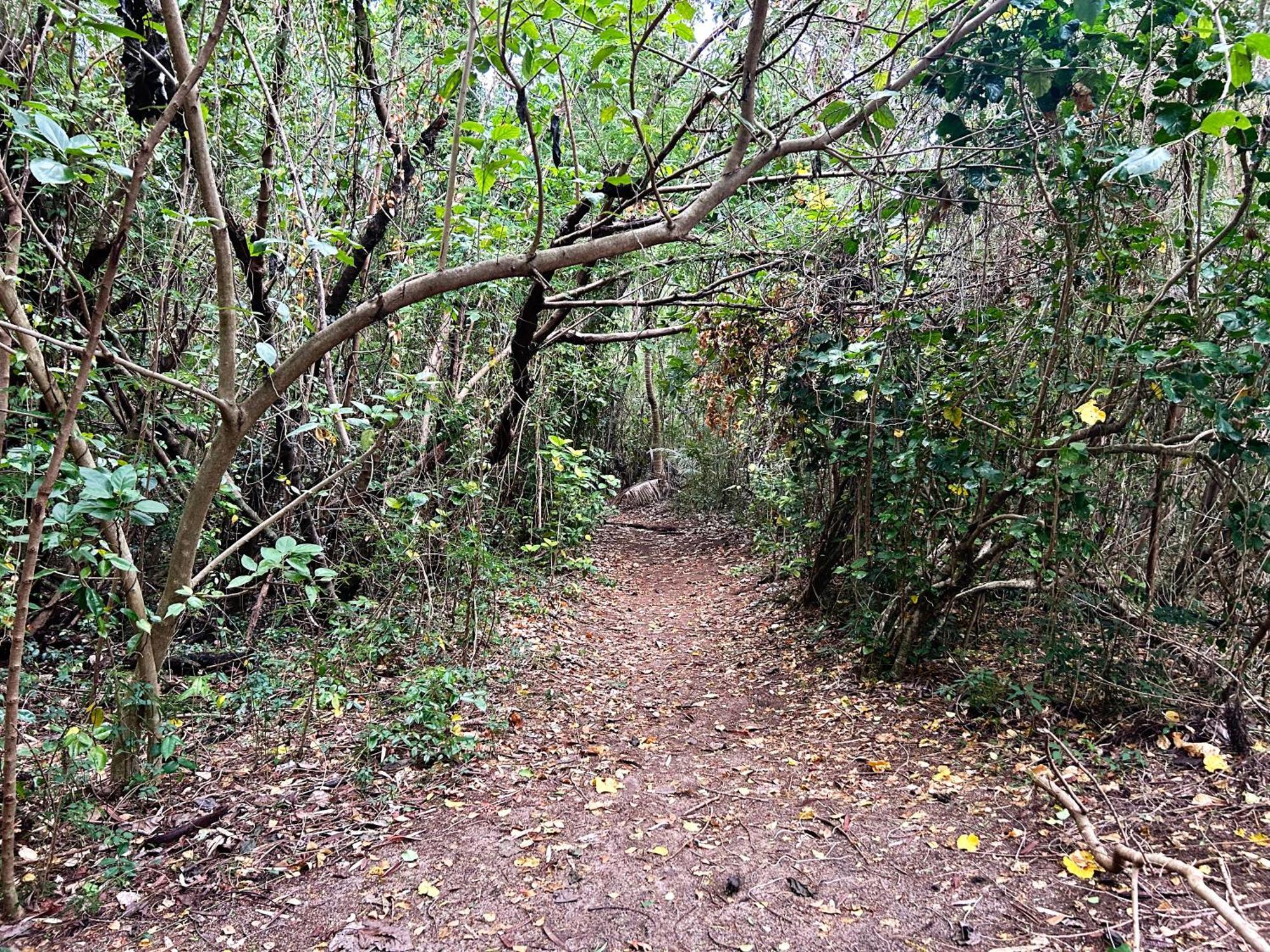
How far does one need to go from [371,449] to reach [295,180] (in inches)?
74.8

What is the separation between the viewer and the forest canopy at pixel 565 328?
254 centimetres

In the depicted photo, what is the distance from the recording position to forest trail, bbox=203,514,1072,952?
230cm

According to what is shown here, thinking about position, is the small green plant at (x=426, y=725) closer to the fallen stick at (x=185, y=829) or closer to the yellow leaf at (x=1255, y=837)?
the fallen stick at (x=185, y=829)

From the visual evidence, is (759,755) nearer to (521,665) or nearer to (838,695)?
(838,695)

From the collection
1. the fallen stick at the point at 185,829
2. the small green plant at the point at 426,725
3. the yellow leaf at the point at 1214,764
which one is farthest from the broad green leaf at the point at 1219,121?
the fallen stick at the point at 185,829

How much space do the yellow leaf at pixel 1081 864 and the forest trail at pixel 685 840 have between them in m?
0.20

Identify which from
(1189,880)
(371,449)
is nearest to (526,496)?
(371,449)

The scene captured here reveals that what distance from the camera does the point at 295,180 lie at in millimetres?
3652

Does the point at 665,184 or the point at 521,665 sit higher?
the point at 665,184

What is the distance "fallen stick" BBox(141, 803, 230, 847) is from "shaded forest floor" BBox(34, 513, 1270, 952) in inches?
1.4

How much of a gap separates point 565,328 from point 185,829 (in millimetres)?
4532

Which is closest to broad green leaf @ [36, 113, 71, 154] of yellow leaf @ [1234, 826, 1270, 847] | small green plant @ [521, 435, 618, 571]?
yellow leaf @ [1234, 826, 1270, 847]

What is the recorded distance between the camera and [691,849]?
277cm

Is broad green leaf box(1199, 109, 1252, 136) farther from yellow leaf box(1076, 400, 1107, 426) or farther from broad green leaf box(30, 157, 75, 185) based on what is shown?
broad green leaf box(30, 157, 75, 185)
